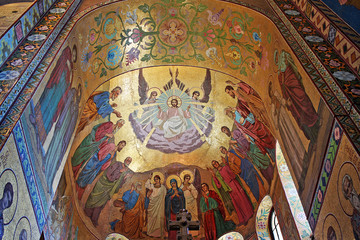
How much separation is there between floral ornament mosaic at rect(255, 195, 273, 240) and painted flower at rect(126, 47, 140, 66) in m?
5.25

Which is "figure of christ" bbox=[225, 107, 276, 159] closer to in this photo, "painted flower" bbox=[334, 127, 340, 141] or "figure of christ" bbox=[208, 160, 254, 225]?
"figure of christ" bbox=[208, 160, 254, 225]

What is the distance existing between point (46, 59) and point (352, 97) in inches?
209

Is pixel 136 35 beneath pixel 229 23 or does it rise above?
above

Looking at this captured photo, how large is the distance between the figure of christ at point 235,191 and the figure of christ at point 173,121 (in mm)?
1542

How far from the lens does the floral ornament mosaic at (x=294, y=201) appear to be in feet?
28.5

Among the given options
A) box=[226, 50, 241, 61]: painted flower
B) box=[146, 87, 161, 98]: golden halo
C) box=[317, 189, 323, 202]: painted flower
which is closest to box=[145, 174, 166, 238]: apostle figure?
box=[146, 87, 161, 98]: golden halo

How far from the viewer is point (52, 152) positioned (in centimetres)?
749

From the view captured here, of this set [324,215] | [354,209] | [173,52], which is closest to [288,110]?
[324,215]

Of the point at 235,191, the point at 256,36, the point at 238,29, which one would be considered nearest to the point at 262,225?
the point at 235,191

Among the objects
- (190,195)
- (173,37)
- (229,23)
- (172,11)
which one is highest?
(172,11)

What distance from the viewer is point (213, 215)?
1252 cm

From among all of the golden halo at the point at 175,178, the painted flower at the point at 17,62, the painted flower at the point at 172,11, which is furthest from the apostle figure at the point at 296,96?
the golden halo at the point at 175,178

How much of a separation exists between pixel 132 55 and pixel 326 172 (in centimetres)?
596

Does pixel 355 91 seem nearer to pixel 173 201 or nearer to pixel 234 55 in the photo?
pixel 234 55
